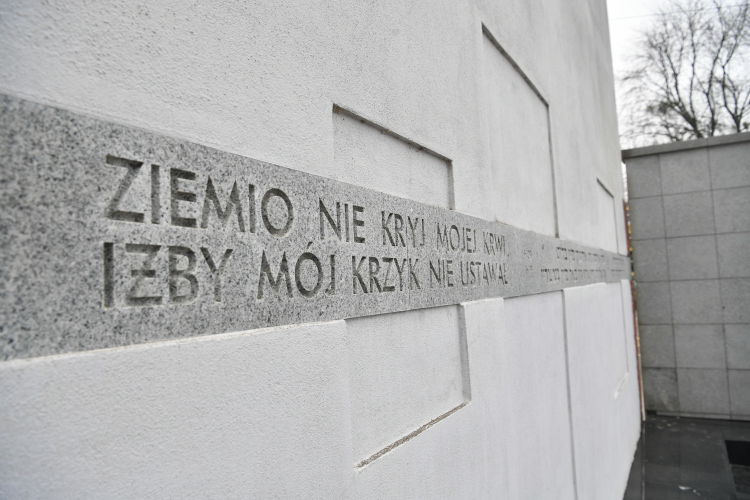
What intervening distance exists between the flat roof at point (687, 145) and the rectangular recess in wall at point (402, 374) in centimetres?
886

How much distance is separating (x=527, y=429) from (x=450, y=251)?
1691mm

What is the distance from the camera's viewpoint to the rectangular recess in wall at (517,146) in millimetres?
3229

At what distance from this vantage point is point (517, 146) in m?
3.76

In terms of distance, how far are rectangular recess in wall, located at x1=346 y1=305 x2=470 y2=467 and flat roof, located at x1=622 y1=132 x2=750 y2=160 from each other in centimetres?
886

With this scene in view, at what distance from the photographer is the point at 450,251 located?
234cm

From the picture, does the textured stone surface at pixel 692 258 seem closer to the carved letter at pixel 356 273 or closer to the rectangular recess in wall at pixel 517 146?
the rectangular recess in wall at pixel 517 146

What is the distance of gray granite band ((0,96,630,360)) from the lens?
2.73 feet

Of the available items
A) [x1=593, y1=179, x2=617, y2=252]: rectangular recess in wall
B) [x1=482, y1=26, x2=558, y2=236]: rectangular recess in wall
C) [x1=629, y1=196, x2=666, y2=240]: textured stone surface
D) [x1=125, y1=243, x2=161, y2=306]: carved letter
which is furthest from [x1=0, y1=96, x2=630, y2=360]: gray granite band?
[x1=629, y1=196, x2=666, y2=240]: textured stone surface

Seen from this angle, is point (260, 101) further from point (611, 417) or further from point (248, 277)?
point (611, 417)

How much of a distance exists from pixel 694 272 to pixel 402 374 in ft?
30.0

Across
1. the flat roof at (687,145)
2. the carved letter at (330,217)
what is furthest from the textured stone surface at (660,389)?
the carved letter at (330,217)

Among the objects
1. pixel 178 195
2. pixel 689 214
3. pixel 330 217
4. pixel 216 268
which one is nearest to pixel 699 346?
pixel 689 214

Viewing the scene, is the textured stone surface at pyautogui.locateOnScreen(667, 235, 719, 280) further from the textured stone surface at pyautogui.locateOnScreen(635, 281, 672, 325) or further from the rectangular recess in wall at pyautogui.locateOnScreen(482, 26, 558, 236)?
the rectangular recess in wall at pyautogui.locateOnScreen(482, 26, 558, 236)

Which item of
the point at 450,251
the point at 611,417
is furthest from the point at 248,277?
the point at 611,417
